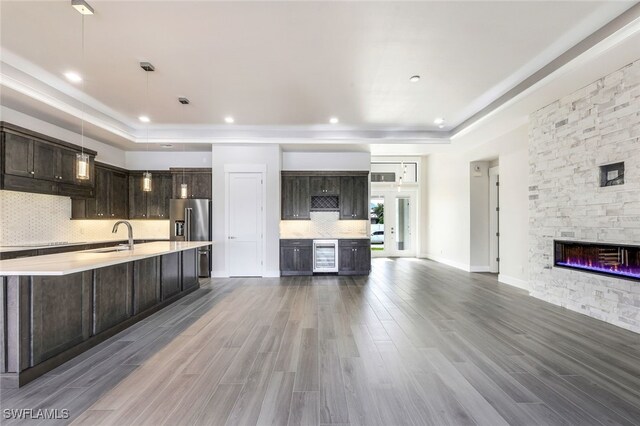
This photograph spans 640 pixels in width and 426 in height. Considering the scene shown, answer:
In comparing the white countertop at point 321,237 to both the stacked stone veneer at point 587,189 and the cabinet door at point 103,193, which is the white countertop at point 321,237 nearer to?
the stacked stone veneer at point 587,189

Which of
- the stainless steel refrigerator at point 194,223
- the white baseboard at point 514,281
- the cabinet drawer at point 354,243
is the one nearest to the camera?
the white baseboard at point 514,281

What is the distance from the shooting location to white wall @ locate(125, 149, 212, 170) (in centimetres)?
760

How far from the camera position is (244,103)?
512 cm

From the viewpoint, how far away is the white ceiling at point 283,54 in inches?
114

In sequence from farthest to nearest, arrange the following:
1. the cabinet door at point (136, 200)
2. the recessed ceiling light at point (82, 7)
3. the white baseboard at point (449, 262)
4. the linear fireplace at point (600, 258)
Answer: the white baseboard at point (449, 262)
the cabinet door at point (136, 200)
the linear fireplace at point (600, 258)
the recessed ceiling light at point (82, 7)

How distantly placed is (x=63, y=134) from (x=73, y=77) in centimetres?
204

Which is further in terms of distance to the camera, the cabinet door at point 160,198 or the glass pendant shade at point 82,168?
the cabinet door at point 160,198

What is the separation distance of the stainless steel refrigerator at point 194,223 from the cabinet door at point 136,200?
102 centimetres

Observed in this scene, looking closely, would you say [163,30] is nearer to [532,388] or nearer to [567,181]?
[532,388]

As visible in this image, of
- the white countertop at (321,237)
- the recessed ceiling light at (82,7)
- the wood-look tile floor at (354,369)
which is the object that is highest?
the recessed ceiling light at (82,7)

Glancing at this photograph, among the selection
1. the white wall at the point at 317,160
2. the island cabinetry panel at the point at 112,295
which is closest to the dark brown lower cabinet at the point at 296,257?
the white wall at the point at 317,160

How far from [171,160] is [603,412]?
8.51 m

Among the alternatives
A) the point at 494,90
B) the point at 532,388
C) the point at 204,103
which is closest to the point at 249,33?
the point at 204,103

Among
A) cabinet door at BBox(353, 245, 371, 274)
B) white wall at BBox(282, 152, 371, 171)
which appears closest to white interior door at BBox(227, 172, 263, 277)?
white wall at BBox(282, 152, 371, 171)
